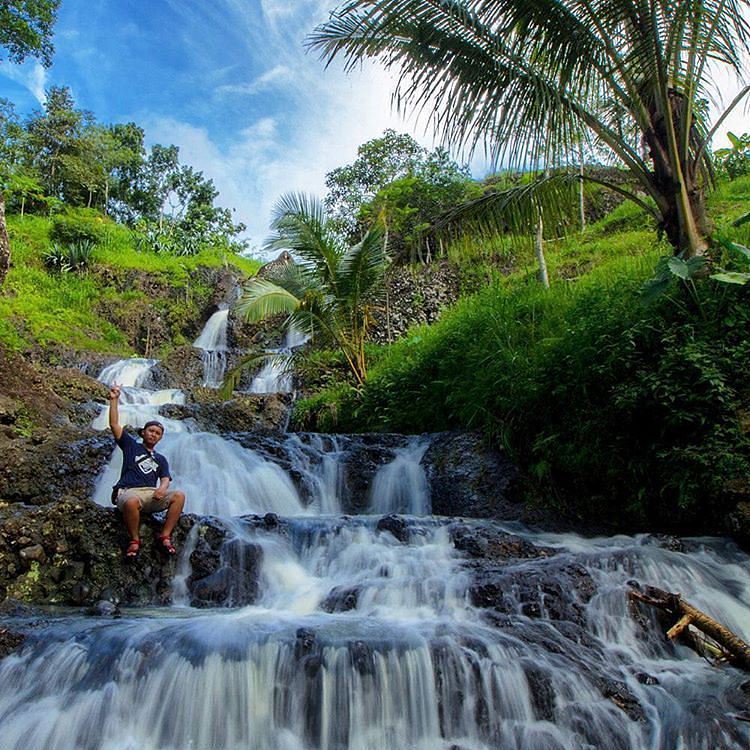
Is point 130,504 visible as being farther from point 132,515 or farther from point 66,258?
point 66,258

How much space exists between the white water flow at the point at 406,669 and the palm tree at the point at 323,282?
6815 millimetres

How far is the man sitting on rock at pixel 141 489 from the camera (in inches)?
185

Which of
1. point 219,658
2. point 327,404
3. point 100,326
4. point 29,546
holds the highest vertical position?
point 100,326

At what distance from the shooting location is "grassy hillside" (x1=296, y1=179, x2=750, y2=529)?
5.03m

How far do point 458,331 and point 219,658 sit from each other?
6973 millimetres

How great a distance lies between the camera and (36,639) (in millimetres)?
3311

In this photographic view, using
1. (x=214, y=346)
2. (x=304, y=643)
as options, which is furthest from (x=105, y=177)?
(x=304, y=643)

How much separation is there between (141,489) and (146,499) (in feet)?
0.36

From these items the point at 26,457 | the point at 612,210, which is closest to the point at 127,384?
the point at 26,457

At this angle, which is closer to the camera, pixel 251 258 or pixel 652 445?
pixel 652 445

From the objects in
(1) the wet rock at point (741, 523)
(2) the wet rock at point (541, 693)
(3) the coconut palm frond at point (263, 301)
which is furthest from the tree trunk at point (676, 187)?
(3) the coconut palm frond at point (263, 301)

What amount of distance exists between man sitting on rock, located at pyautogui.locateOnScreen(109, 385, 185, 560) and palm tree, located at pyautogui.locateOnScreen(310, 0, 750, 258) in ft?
15.3

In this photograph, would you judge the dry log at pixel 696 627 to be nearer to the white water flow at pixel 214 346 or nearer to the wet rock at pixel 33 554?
the wet rock at pixel 33 554

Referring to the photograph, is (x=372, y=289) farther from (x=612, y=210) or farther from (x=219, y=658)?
(x=612, y=210)
